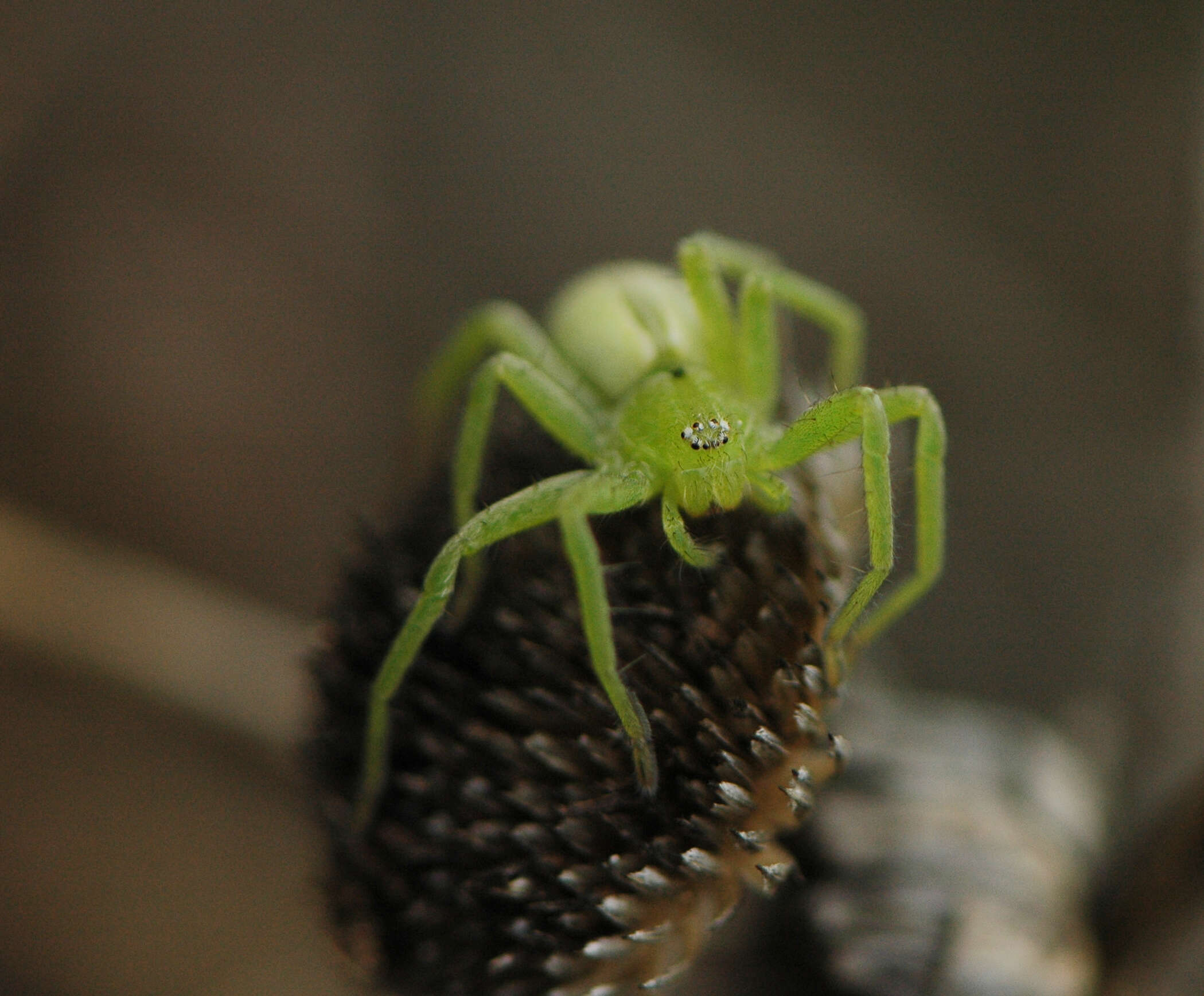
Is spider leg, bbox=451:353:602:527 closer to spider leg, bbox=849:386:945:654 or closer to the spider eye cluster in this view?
the spider eye cluster

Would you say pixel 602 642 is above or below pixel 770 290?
below

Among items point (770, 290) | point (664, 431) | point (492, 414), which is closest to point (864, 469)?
point (664, 431)

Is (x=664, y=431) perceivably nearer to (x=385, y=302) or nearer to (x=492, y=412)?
(x=492, y=412)

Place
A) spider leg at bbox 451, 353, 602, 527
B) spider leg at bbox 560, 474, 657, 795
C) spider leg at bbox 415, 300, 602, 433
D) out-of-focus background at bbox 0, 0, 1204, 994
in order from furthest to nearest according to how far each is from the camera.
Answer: out-of-focus background at bbox 0, 0, 1204, 994, spider leg at bbox 415, 300, 602, 433, spider leg at bbox 451, 353, 602, 527, spider leg at bbox 560, 474, 657, 795

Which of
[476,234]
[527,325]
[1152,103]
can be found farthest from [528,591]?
[1152,103]

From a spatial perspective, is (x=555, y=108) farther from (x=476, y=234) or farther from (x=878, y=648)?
(x=878, y=648)

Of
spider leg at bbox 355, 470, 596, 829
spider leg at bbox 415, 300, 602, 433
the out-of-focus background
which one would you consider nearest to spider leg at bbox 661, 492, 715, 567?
spider leg at bbox 355, 470, 596, 829

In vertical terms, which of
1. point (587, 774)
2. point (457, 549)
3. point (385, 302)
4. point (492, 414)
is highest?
point (385, 302)

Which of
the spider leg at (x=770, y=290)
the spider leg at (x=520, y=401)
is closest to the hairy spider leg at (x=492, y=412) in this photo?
the spider leg at (x=520, y=401)
